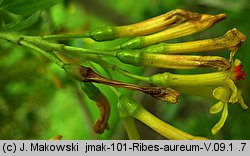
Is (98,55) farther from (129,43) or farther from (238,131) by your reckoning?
(238,131)

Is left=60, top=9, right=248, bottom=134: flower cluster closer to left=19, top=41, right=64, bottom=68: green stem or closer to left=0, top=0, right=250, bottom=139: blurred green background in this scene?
left=19, top=41, right=64, bottom=68: green stem

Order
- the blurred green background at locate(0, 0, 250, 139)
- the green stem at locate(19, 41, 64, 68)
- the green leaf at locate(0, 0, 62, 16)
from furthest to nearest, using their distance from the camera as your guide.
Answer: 1. the blurred green background at locate(0, 0, 250, 139)
2. the green leaf at locate(0, 0, 62, 16)
3. the green stem at locate(19, 41, 64, 68)

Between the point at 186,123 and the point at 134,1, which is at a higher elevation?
the point at 134,1

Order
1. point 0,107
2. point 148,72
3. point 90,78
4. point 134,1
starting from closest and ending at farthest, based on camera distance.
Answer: point 90,78 → point 0,107 → point 148,72 → point 134,1

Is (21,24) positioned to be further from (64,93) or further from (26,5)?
(64,93)

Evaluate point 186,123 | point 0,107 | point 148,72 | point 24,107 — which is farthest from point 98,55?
point 186,123

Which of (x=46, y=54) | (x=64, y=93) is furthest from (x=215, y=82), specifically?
(x=64, y=93)

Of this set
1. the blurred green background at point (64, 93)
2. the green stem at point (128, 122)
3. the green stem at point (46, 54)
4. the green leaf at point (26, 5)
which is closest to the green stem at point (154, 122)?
the green stem at point (128, 122)

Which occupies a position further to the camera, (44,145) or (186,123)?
(186,123)

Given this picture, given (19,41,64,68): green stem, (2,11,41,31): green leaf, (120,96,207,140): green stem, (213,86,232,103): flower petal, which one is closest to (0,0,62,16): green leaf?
(2,11,41,31): green leaf
